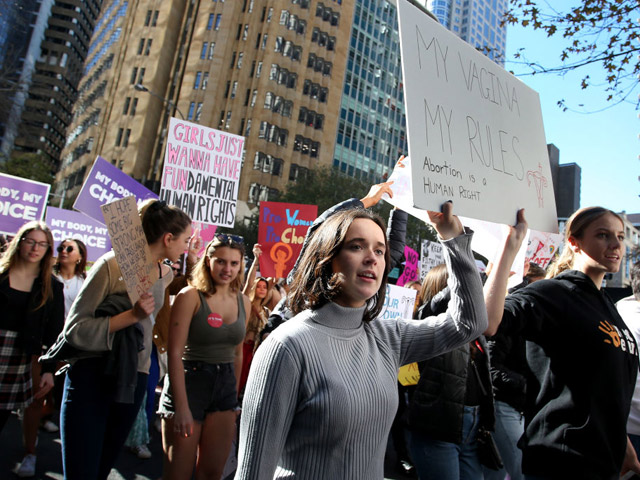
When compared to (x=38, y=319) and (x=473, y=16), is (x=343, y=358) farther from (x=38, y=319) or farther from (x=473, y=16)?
(x=473, y=16)

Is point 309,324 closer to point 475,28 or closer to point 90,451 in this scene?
point 90,451

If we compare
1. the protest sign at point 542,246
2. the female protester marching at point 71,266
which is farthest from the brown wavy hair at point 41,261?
the protest sign at point 542,246

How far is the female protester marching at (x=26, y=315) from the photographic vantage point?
3691 millimetres

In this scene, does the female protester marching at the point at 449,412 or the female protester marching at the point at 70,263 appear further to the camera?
the female protester marching at the point at 70,263

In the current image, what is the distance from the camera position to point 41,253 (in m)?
3.96

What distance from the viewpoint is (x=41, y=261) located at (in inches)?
158

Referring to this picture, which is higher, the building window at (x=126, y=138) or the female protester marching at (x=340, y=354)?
the building window at (x=126, y=138)

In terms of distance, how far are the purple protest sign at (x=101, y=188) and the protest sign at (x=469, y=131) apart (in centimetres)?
420

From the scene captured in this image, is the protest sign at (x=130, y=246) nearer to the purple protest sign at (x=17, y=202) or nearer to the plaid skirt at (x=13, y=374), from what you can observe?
the plaid skirt at (x=13, y=374)

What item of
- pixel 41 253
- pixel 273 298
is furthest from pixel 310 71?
pixel 41 253

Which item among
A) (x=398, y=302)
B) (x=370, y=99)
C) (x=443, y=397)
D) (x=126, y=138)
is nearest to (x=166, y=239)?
(x=443, y=397)

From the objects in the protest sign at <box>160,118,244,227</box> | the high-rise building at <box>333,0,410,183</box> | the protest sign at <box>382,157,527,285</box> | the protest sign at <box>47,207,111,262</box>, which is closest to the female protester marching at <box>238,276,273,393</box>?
the protest sign at <box>160,118,244,227</box>

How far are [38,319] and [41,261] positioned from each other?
18.1 inches

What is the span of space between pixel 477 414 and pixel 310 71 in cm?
5305
